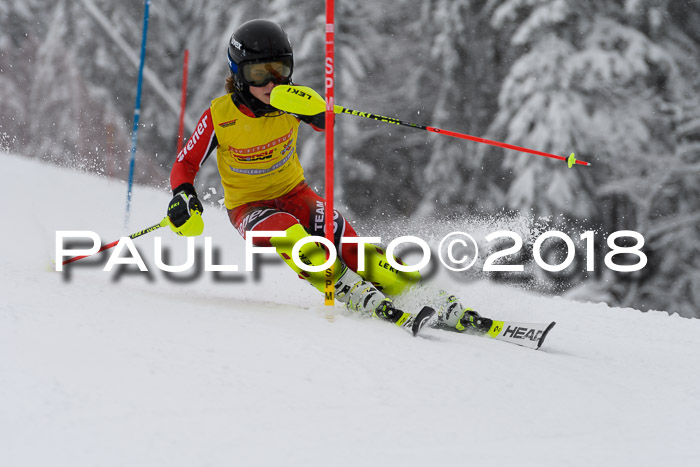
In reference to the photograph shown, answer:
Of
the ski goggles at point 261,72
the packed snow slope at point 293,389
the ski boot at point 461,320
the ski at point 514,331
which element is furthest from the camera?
the ski goggles at point 261,72

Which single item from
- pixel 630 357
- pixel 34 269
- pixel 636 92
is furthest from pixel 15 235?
pixel 636 92

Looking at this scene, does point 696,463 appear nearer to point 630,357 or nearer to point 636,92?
point 630,357

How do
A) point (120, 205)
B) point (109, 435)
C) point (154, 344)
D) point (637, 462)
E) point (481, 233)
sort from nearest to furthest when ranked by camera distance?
1. point (109, 435)
2. point (637, 462)
3. point (154, 344)
4. point (481, 233)
5. point (120, 205)

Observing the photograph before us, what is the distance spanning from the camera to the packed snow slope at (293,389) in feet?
6.68

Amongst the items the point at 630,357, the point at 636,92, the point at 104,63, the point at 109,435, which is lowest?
the point at 630,357

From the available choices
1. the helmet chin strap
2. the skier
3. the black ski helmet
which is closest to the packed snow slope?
the skier

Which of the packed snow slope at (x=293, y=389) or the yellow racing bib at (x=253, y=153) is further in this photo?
the yellow racing bib at (x=253, y=153)

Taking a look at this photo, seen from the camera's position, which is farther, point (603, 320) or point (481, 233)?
point (481, 233)

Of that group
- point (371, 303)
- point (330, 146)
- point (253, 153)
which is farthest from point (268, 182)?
point (371, 303)

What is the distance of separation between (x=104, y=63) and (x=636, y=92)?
560 inches

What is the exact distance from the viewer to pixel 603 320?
510 centimetres

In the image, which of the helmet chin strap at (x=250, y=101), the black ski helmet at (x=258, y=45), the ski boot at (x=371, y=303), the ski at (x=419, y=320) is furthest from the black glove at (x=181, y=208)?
the ski at (x=419, y=320)

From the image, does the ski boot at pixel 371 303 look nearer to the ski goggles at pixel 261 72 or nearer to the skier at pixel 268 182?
the skier at pixel 268 182

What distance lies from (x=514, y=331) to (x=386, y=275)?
2.67 feet
